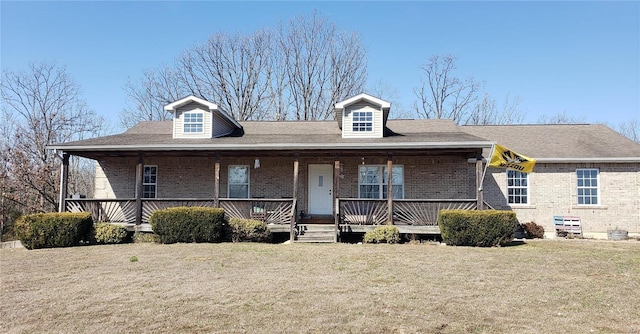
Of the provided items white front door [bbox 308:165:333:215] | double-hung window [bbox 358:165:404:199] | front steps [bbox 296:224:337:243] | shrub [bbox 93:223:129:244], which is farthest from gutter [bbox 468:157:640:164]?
shrub [bbox 93:223:129:244]

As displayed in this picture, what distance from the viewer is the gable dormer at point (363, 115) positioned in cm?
1540

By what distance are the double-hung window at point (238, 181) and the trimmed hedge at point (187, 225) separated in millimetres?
3291

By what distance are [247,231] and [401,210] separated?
16.0 feet

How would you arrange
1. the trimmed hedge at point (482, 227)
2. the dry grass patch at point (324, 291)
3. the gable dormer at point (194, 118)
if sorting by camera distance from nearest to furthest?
the dry grass patch at point (324, 291) → the trimmed hedge at point (482, 227) → the gable dormer at point (194, 118)

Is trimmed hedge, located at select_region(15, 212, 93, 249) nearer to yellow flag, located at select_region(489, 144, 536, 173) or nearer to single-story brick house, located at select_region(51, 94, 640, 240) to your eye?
single-story brick house, located at select_region(51, 94, 640, 240)

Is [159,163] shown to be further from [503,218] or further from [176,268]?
[503,218]

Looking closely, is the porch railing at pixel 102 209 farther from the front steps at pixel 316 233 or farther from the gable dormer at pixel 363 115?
the gable dormer at pixel 363 115

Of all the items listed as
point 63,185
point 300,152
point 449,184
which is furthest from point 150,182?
point 449,184

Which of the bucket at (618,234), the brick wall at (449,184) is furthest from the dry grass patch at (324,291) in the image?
the brick wall at (449,184)

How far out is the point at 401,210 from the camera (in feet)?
43.8

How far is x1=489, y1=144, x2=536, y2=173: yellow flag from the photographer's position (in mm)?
13055

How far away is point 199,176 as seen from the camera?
53.3 feet

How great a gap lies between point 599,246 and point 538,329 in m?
8.99

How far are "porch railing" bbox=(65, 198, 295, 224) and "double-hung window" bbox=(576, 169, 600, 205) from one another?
10.7 meters
